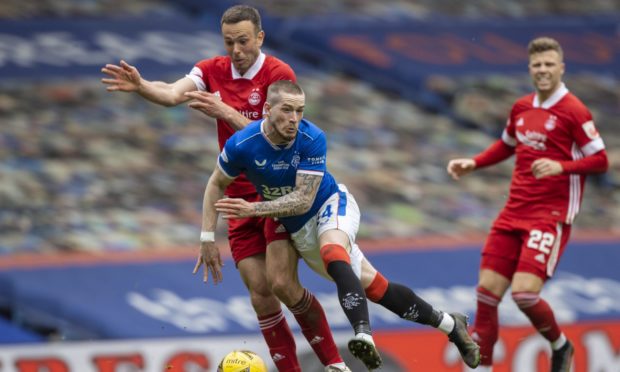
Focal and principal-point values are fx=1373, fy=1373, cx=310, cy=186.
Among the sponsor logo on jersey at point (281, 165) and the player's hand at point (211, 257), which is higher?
the sponsor logo on jersey at point (281, 165)

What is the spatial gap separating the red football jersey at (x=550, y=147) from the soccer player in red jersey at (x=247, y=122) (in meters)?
2.12

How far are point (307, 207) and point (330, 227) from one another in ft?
0.81

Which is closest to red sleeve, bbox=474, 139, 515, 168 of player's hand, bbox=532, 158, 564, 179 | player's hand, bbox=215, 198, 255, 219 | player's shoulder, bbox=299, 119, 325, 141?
player's hand, bbox=532, 158, 564, 179

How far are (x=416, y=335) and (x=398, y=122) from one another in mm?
6974

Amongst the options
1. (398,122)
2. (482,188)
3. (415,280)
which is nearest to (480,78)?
(398,122)

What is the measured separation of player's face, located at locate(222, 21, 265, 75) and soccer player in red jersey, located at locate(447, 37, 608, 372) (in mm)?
2376

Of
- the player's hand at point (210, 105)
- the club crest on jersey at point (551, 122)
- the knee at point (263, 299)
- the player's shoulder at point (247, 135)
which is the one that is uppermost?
the club crest on jersey at point (551, 122)

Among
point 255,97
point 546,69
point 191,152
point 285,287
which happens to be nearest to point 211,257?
point 285,287

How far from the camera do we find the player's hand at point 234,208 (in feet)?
29.8

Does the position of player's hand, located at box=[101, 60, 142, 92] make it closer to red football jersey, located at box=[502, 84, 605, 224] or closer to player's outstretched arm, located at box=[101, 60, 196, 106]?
player's outstretched arm, located at box=[101, 60, 196, 106]

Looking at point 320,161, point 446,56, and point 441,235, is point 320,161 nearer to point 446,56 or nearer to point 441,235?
point 441,235

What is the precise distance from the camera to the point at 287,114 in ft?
29.9

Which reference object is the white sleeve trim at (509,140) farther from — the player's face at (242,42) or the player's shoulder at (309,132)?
the player's face at (242,42)

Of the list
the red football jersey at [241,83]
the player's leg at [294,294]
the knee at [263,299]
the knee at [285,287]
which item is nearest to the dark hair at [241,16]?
the red football jersey at [241,83]
